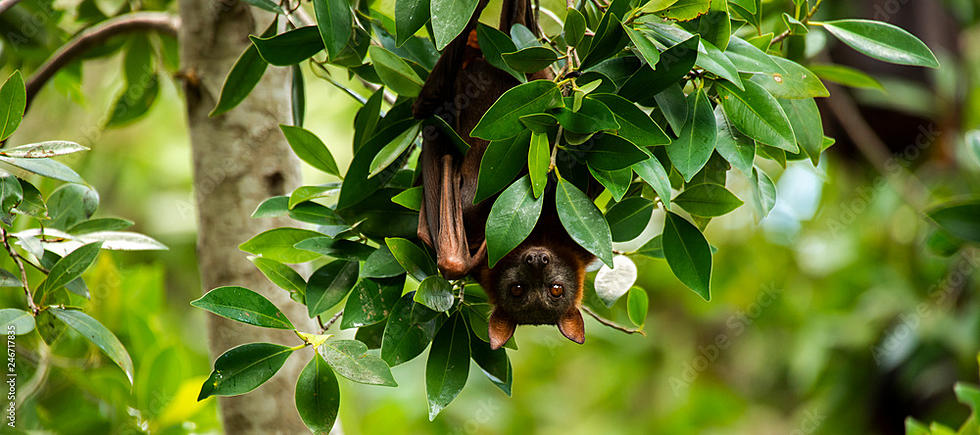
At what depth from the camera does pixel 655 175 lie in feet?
3.44

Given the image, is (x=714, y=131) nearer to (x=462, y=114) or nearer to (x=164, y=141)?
(x=462, y=114)

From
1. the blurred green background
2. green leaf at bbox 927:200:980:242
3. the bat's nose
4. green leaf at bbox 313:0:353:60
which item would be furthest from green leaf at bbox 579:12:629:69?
the blurred green background

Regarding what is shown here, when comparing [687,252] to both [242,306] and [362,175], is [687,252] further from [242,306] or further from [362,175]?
[242,306]

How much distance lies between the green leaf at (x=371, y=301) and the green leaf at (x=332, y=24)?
0.33 metres

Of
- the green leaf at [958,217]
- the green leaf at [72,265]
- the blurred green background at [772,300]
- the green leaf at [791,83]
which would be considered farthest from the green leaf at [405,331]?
the blurred green background at [772,300]

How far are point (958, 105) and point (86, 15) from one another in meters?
4.05

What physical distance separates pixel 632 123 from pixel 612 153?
0.16 ft

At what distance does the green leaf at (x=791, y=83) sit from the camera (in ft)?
3.68

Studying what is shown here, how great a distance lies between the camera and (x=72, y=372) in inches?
74.7


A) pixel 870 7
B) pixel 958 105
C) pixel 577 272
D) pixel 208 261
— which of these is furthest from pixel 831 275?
pixel 208 261

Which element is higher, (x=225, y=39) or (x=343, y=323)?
(x=225, y=39)

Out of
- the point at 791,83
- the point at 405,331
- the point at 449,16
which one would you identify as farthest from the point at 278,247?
the point at 791,83

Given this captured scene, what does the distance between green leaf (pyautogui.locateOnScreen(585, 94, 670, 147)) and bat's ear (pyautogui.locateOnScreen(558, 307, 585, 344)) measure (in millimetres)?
510

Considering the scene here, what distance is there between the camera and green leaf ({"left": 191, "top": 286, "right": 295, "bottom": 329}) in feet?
3.58
